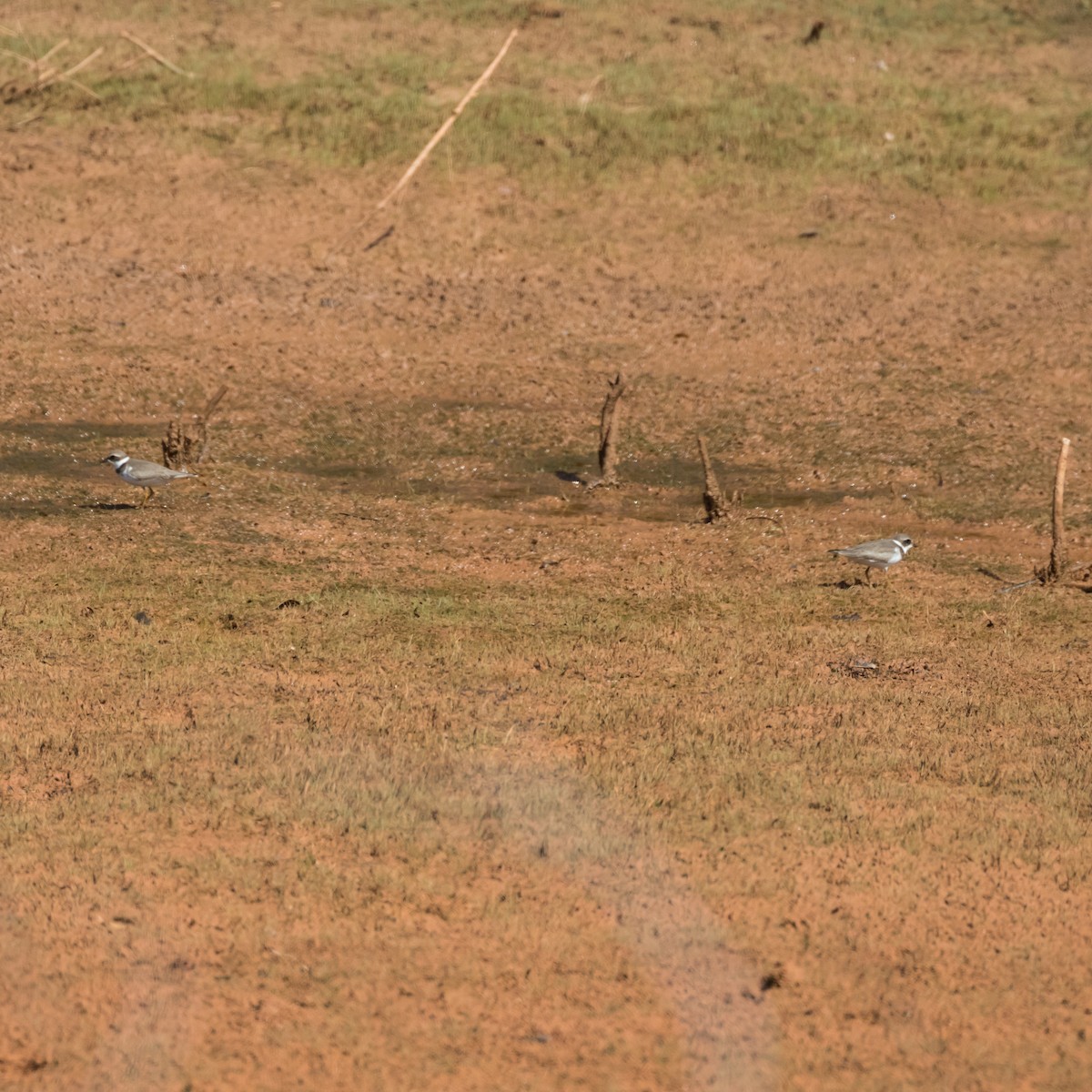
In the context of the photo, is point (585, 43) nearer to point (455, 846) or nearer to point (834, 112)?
point (834, 112)

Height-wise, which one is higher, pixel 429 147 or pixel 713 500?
pixel 429 147

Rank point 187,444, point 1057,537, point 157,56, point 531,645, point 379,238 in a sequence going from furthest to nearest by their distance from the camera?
point 157,56
point 379,238
point 187,444
point 1057,537
point 531,645

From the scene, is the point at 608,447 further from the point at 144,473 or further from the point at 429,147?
the point at 429,147

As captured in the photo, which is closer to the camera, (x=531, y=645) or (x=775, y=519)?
(x=531, y=645)

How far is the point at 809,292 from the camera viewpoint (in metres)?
23.0

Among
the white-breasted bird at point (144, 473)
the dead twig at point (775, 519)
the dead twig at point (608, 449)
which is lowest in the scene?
the dead twig at point (775, 519)

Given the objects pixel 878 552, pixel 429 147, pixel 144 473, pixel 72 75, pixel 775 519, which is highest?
pixel 72 75

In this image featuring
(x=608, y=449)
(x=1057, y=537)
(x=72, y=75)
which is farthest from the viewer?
(x=72, y=75)

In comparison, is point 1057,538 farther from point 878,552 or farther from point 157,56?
point 157,56

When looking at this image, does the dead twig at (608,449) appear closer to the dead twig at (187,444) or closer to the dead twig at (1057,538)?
the dead twig at (187,444)

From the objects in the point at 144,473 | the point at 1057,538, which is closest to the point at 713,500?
the point at 1057,538

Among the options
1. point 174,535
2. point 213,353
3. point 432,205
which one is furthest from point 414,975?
point 432,205

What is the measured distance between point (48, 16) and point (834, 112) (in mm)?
13994

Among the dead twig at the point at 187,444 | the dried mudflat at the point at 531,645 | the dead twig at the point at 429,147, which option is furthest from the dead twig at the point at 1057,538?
the dead twig at the point at 429,147
